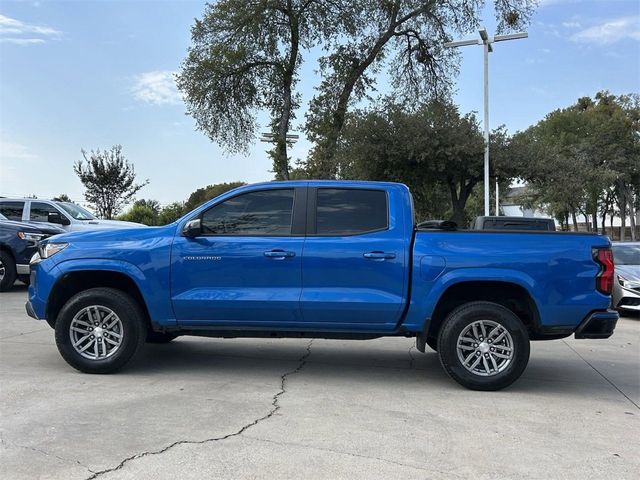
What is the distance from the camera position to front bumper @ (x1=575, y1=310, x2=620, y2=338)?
5395 millimetres

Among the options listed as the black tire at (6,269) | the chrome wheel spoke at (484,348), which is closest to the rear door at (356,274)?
the chrome wheel spoke at (484,348)

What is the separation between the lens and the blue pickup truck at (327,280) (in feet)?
17.9

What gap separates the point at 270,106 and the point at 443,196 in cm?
1038

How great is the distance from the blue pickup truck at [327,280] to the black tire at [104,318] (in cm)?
1

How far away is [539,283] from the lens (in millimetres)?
5410

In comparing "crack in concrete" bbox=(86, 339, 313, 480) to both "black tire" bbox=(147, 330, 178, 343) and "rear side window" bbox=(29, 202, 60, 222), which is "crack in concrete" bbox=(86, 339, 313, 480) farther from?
"rear side window" bbox=(29, 202, 60, 222)

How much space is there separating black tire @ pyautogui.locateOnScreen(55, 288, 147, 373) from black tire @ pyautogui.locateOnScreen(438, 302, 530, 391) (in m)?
3.00

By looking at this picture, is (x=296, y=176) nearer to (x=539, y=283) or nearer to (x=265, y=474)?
(x=539, y=283)

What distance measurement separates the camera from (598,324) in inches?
213

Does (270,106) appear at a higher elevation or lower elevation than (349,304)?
higher

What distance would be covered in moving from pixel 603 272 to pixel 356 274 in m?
2.32

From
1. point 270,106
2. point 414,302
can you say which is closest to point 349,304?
point 414,302

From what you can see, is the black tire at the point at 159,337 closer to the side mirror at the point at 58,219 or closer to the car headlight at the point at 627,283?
the side mirror at the point at 58,219

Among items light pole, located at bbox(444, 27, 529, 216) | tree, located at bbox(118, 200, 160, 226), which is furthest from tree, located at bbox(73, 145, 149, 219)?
light pole, located at bbox(444, 27, 529, 216)
